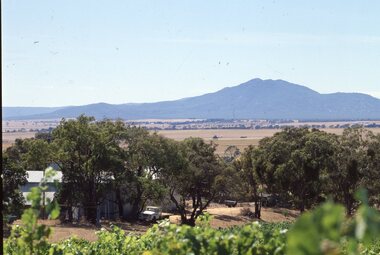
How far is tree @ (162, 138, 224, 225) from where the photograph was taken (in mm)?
43312

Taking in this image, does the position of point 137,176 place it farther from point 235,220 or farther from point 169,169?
point 235,220

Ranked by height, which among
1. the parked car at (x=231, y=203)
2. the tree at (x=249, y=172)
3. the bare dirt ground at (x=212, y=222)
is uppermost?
the tree at (x=249, y=172)

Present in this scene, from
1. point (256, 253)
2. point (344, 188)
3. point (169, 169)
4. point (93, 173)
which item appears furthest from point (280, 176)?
point (256, 253)

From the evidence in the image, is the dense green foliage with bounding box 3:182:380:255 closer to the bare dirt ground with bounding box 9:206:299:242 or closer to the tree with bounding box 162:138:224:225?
the bare dirt ground with bounding box 9:206:299:242

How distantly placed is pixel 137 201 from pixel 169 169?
11.8ft

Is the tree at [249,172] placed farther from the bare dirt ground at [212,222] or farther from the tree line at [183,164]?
the tree line at [183,164]

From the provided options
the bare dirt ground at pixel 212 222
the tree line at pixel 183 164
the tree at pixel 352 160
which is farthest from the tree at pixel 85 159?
the tree at pixel 352 160

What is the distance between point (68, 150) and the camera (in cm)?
4022

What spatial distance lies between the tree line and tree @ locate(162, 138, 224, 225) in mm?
72

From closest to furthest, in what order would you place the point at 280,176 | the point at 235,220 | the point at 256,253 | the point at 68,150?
1. the point at 256,253
2. the point at 68,150
3. the point at 280,176
4. the point at 235,220

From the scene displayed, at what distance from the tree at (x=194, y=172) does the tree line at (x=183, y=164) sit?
72mm

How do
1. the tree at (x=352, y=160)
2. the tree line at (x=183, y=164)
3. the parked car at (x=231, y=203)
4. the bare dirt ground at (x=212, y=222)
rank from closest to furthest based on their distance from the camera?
the bare dirt ground at (x=212, y=222), the tree line at (x=183, y=164), the tree at (x=352, y=160), the parked car at (x=231, y=203)

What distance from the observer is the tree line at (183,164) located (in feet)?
133

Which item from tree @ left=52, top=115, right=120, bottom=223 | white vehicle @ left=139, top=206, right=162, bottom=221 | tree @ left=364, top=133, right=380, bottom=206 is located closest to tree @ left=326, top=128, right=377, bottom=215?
tree @ left=364, top=133, right=380, bottom=206
